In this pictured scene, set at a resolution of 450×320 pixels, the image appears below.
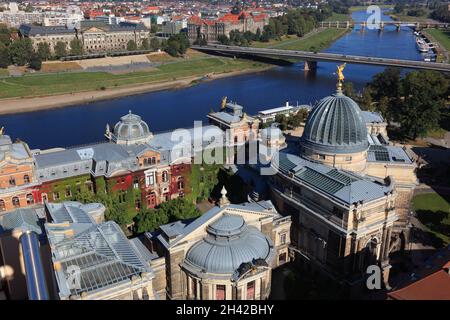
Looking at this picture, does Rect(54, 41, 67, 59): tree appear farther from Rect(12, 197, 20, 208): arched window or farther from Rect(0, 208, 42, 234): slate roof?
Rect(0, 208, 42, 234): slate roof

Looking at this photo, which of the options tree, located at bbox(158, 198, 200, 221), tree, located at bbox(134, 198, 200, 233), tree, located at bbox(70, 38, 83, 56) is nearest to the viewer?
tree, located at bbox(134, 198, 200, 233)

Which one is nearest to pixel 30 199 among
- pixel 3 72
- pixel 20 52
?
pixel 3 72

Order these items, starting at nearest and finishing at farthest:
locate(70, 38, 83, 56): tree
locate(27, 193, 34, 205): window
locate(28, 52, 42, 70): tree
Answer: locate(27, 193, 34, 205): window < locate(28, 52, 42, 70): tree < locate(70, 38, 83, 56): tree

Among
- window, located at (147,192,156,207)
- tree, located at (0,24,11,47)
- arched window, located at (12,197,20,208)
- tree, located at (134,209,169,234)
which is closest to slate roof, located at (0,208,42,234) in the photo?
arched window, located at (12,197,20,208)

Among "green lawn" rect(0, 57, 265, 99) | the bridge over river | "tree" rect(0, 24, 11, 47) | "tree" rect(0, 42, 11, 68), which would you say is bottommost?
"green lawn" rect(0, 57, 265, 99)
